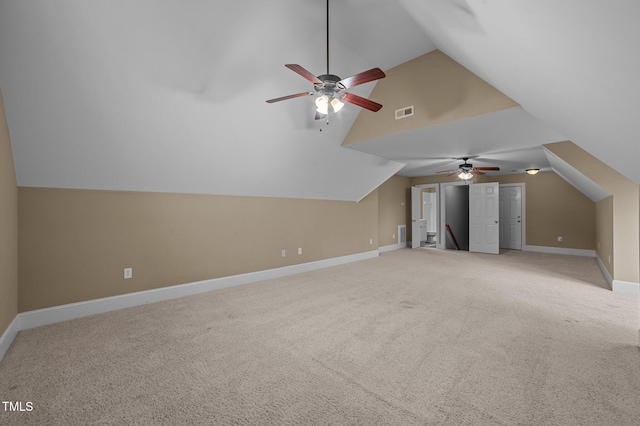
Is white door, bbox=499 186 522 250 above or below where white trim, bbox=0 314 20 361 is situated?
above

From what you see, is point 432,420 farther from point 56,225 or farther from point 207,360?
point 56,225

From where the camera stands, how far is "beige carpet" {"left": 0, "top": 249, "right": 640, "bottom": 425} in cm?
166

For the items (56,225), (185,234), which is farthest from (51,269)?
(185,234)

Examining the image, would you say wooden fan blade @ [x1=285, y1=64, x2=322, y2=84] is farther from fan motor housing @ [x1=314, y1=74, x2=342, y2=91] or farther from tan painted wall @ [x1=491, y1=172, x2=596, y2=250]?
tan painted wall @ [x1=491, y1=172, x2=596, y2=250]

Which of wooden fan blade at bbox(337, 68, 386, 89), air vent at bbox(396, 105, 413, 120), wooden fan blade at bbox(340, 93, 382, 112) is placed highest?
air vent at bbox(396, 105, 413, 120)

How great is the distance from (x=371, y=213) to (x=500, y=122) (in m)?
4.11

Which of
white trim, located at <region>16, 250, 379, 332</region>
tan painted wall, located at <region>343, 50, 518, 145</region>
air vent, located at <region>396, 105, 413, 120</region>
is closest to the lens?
Result: white trim, located at <region>16, 250, 379, 332</region>

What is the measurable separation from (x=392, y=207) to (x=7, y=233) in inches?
325

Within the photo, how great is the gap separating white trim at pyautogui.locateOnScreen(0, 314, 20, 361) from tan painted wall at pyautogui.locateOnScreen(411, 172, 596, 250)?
9894mm

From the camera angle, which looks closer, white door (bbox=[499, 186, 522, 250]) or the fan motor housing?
the fan motor housing

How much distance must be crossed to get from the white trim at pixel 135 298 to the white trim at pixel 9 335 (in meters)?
0.07

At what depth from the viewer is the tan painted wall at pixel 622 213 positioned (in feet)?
13.1

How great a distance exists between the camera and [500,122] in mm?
3607

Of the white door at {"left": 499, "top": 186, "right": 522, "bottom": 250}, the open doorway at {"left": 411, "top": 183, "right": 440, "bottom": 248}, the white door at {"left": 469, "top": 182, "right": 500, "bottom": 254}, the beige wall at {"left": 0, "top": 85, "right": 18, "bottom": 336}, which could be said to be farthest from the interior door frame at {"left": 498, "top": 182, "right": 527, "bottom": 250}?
the beige wall at {"left": 0, "top": 85, "right": 18, "bottom": 336}
